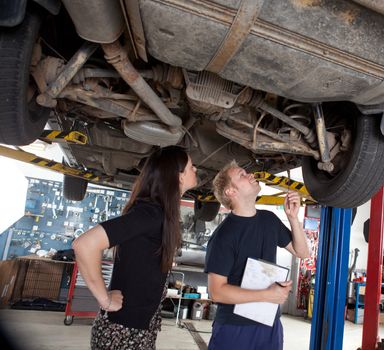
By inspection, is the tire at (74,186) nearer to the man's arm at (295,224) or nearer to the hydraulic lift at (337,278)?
the hydraulic lift at (337,278)

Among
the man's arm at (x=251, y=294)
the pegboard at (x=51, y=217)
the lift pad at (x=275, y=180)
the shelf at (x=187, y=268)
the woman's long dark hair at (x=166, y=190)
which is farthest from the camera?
the pegboard at (x=51, y=217)

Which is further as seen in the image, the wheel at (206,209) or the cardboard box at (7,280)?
the cardboard box at (7,280)

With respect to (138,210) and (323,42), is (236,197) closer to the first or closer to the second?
(138,210)

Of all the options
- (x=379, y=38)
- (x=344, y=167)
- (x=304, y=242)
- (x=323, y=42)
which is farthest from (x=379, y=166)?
(x=323, y=42)

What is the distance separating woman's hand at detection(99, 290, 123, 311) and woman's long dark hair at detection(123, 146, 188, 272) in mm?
185

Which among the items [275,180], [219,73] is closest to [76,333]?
[275,180]

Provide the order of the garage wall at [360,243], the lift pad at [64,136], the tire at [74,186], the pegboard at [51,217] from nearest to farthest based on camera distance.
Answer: the lift pad at [64,136], the tire at [74,186], the pegboard at [51,217], the garage wall at [360,243]

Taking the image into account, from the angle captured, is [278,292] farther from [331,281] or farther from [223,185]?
[331,281]

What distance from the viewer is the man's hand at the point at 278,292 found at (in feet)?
4.31

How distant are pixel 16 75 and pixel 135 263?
2.61ft

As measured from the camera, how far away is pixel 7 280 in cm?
488

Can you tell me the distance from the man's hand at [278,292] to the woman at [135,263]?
439 mm

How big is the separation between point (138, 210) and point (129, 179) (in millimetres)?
2356

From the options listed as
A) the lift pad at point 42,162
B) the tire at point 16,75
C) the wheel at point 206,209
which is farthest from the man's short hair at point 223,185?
the wheel at point 206,209
